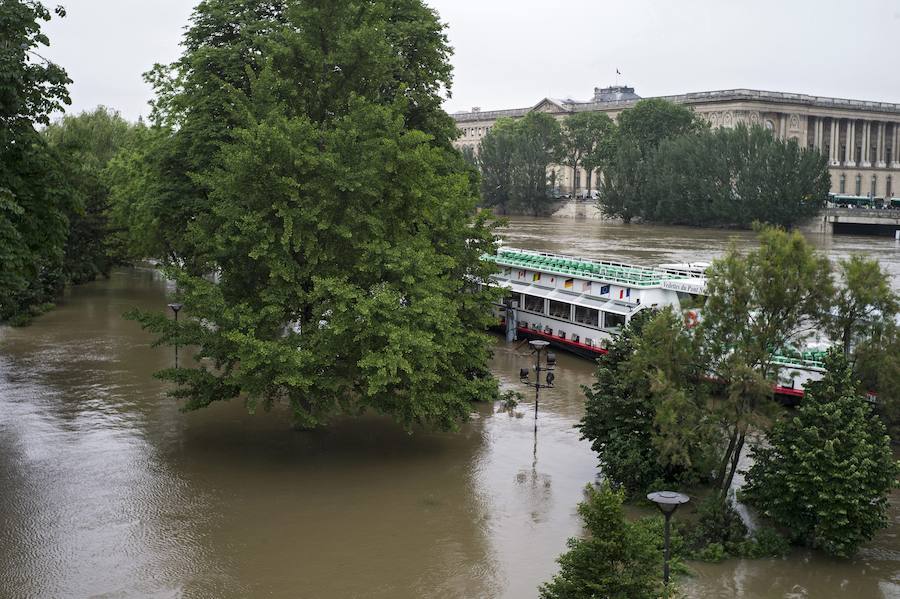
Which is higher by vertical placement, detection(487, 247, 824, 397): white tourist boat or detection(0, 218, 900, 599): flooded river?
detection(487, 247, 824, 397): white tourist boat

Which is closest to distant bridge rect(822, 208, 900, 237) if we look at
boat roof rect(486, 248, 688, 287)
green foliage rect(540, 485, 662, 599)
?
boat roof rect(486, 248, 688, 287)

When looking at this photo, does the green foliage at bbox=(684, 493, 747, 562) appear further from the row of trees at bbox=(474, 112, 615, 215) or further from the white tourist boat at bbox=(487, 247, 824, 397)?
the row of trees at bbox=(474, 112, 615, 215)

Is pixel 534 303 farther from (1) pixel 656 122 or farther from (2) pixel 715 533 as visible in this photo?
(1) pixel 656 122

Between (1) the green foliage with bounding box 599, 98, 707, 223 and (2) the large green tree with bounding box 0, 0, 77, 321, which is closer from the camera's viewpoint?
(2) the large green tree with bounding box 0, 0, 77, 321

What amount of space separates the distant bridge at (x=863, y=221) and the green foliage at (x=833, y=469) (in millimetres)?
110646

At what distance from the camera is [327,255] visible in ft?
100

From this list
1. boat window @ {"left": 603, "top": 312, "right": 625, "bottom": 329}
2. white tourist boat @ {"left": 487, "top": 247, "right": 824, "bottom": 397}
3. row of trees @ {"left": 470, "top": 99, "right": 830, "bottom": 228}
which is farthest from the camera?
row of trees @ {"left": 470, "top": 99, "right": 830, "bottom": 228}

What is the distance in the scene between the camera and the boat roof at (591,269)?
50.5m

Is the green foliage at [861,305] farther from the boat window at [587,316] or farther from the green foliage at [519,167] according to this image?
the green foliage at [519,167]

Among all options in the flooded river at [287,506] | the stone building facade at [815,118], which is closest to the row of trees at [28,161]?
the flooded river at [287,506]

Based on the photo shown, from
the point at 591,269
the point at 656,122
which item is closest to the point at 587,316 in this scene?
the point at 591,269

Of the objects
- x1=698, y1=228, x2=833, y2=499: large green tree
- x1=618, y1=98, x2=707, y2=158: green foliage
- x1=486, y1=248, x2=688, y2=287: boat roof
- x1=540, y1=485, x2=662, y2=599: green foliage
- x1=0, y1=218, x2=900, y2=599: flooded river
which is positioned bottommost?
x1=0, y1=218, x2=900, y2=599: flooded river

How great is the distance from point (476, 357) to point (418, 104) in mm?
17018

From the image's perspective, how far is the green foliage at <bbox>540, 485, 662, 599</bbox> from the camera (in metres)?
17.2
